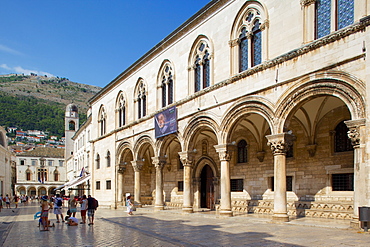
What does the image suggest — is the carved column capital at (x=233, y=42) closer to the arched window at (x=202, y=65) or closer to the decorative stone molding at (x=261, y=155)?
the arched window at (x=202, y=65)

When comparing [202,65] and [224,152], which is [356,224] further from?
[202,65]

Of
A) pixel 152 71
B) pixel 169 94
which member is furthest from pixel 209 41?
pixel 152 71

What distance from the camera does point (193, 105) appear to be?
19.3m

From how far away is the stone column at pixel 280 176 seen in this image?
13.5 m

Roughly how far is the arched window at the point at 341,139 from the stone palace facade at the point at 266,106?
0.05 m

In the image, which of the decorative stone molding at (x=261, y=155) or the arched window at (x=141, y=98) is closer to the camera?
the decorative stone molding at (x=261, y=155)

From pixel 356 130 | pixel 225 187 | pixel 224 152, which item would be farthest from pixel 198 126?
pixel 356 130

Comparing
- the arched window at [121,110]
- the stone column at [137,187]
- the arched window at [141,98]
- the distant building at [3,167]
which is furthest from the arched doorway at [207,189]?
the distant building at [3,167]

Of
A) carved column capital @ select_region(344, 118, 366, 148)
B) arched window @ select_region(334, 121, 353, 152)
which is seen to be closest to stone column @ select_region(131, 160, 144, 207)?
arched window @ select_region(334, 121, 353, 152)

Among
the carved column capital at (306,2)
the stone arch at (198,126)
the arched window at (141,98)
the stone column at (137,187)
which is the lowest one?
the stone column at (137,187)

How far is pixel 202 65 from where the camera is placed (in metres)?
19.1

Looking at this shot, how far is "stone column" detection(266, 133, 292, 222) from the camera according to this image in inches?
532

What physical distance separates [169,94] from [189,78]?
9.49 feet

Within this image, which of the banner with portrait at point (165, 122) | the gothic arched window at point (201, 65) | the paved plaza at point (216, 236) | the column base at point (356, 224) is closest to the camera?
the paved plaza at point (216, 236)
